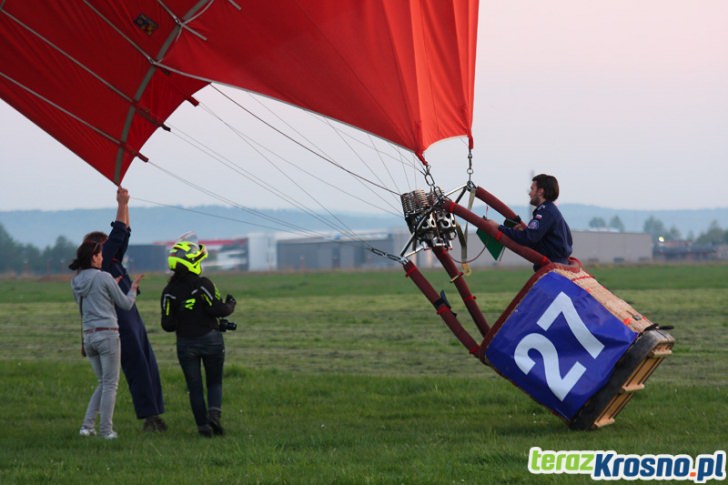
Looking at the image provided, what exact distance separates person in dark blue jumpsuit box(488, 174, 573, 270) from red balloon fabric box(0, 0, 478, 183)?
1068 mm

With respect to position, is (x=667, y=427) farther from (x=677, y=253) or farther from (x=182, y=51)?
(x=677, y=253)

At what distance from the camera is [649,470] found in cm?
764

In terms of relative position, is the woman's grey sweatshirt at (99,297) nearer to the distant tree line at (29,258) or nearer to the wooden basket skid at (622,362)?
the wooden basket skid at (622,362)

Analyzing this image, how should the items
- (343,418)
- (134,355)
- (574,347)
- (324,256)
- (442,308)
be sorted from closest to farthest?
(574,347), (442,308), (134,355), (343,418), (324,256)

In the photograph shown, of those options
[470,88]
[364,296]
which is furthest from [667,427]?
[364,296]

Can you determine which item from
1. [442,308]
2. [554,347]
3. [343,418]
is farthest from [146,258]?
[554,347]

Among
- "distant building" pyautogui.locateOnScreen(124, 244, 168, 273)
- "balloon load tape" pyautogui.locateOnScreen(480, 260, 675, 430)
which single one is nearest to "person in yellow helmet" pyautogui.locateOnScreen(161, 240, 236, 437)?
"balloon load tape" pyautogui.locateOnScreen(480, 260, 675, 430)

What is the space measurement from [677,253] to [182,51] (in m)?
132

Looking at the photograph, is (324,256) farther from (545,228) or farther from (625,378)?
(625,378)

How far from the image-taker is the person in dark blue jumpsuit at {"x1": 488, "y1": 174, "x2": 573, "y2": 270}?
9.73m

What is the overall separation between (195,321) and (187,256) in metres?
0.58

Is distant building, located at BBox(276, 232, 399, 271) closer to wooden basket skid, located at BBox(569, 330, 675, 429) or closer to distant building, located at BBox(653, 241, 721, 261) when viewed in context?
distant building, located at BBox(653, 241, 721, 261)

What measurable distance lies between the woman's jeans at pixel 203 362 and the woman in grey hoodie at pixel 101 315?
0.61m

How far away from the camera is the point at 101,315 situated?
9898 mm
